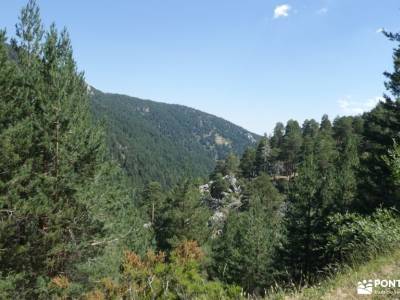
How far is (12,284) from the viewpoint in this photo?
13.1m

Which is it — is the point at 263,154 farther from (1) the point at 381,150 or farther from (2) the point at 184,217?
(1) the point at 381,150

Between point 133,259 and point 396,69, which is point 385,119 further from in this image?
point 133,259

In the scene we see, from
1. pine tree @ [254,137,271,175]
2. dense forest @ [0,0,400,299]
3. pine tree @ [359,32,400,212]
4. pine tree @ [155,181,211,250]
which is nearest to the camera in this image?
dense forest @ [0,0,400,299]

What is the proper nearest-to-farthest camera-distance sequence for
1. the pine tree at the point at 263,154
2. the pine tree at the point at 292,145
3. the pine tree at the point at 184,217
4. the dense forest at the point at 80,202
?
the dense forest at the point at 80,202 → the pine tree at the point at 184,217 → the pine tree at the point at 292,145 → the pine tree at the point at 263,154

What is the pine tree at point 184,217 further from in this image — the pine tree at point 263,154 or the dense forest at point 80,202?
the pine tree at point 263,154

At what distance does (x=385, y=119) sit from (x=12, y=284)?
19633mm

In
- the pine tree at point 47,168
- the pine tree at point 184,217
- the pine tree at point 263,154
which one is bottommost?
the pine tree at point 184,217

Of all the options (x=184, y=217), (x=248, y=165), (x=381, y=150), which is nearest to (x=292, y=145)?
(x=248, y=165)

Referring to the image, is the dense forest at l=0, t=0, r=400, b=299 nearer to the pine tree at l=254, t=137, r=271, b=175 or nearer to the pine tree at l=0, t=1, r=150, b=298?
the pine tree at l=0, t=1, r=150, b=298

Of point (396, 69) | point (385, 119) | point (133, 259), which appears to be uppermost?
point (396, 69)

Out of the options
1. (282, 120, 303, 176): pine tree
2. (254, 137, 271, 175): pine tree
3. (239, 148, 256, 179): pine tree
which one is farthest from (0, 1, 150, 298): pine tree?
(239, 148, 256, 179): pine tree

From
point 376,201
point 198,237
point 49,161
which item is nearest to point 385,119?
point 376,201

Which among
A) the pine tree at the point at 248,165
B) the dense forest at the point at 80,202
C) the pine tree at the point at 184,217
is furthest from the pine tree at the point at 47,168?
the pine tree at the point at 248,165

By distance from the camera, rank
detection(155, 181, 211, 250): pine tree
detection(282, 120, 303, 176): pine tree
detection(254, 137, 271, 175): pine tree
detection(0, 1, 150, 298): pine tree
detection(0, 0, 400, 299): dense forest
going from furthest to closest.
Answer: detection(254, 137, 271, 175): pine tree < detection(282, 120, 303, 176): pine tree < detection(155, 181, 211, 250): pine tree < detection(0, 1, 150, 298): pine tree < detection(0, 0, 400, 299): dense forest
